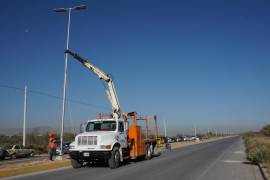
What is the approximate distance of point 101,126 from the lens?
59.4ft

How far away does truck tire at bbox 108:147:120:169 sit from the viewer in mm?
16312

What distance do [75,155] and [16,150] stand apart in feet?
58.0

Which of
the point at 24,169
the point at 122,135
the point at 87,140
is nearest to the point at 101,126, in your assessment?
the point at 122,135

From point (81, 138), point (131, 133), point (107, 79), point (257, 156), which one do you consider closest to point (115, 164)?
point (81, 138)

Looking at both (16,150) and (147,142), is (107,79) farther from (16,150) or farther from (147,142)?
(16,150)

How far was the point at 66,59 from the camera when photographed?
74.1ft

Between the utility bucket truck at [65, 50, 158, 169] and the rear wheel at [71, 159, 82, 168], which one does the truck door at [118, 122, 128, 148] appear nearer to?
the utility bucket truck at [65, 50, 158, 169]

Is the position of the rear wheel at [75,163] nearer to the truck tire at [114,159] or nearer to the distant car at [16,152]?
the truck tire at [114,159]

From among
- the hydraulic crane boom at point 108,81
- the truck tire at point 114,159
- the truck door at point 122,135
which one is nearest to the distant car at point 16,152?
the hydraulic crane boom at point 108,81

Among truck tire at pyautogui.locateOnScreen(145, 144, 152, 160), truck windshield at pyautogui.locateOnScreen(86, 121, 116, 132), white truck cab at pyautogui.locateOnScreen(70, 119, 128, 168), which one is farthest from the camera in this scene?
truck tire at pyautogui.locateOnScreen(145, 144, 152, 160)

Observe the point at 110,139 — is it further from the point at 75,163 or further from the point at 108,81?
the point at 108,81

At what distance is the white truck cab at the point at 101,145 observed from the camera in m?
16.3

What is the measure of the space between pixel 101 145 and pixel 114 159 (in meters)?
0.96

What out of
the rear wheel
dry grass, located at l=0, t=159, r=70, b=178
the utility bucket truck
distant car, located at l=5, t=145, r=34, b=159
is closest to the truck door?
the utility bucket truck
